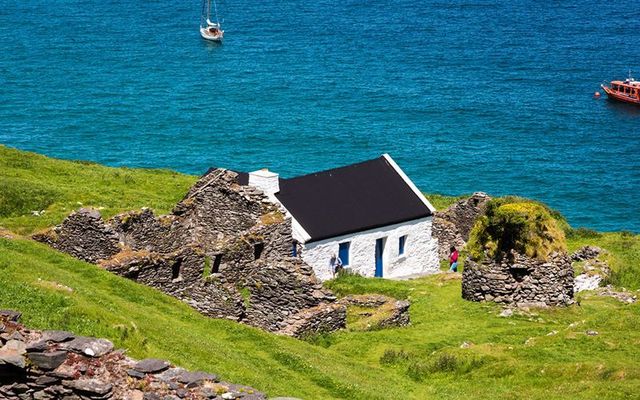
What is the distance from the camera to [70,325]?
2798 cm

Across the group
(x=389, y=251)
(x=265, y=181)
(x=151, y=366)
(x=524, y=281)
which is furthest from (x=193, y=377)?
(x=389, y=251)

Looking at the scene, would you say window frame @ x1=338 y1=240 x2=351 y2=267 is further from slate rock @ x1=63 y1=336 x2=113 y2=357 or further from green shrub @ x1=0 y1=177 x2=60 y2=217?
slate rock @ x1=63 y1=336 x2=113 y2=357

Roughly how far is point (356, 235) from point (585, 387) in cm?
2519

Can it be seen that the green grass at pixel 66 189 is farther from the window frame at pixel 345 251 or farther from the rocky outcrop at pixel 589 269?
the rocky outcrop at pixel 589 269

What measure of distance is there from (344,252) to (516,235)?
40.0 ft

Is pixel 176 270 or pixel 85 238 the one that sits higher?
pixel 85 238

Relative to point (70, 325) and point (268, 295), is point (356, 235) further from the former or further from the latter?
point (70, 325)

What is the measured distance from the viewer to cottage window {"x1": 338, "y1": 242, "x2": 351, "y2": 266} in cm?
5569

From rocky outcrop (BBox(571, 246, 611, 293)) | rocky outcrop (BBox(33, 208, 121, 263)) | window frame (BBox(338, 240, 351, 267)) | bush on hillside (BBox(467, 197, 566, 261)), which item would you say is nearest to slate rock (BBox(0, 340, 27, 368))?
rocky outcrop (BBox(33, 208, 121, 263))

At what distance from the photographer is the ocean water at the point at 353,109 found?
129 meters

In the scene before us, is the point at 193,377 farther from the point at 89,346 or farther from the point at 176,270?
the point at 176,270

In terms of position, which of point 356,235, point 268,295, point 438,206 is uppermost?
point 268,295

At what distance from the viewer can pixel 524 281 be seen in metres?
45.2

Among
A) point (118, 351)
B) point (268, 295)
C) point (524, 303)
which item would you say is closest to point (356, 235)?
point (524, 303)
